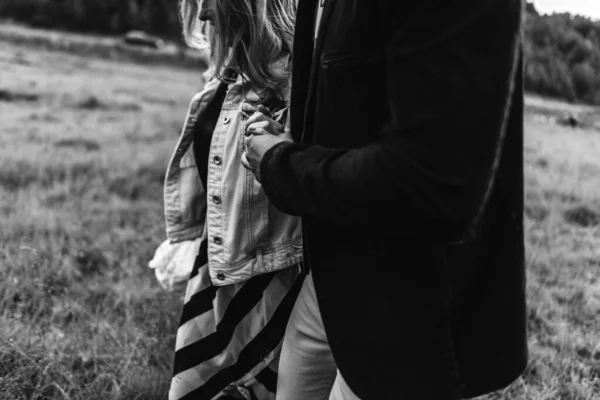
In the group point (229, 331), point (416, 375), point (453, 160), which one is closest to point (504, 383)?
point (416, 375)

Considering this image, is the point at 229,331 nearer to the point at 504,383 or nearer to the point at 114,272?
the point at 504,383

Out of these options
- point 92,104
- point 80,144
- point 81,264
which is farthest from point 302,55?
point 92,104

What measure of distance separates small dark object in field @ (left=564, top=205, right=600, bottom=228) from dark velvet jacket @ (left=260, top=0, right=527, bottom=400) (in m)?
4.20

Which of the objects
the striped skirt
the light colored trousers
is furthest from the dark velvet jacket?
the striped skirt

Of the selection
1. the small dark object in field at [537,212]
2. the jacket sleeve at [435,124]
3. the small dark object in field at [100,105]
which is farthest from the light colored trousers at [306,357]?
the small dark object in field at [100,105]

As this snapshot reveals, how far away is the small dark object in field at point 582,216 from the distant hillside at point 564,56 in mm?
15568

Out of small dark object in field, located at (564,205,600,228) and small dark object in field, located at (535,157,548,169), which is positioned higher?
small dark object in field, located at (535,157,548,169)

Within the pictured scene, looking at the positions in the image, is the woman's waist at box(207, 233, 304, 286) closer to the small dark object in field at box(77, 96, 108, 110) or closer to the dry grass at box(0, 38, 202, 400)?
the dry grass at box(0, 38, 202, 400)

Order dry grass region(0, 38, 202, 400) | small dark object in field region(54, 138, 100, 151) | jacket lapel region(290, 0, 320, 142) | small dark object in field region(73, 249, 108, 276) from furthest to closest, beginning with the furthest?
small dark object in field region(54, 138, 100, 151)
small dark object in field region(73, 249, 108, 276)
dry grass region(0, 38, 202, 400)
jacket lapel region(290, 0, 320, 142)

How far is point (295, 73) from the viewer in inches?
47.4

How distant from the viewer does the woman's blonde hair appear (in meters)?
1.54

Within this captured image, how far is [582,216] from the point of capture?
494 centimetres

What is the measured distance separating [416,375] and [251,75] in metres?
1.02

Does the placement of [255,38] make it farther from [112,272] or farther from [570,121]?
[570,121]
